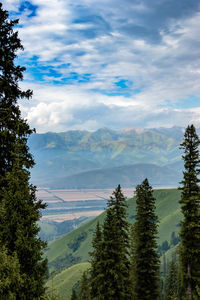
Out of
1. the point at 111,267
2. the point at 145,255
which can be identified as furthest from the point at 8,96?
the point at 145,255

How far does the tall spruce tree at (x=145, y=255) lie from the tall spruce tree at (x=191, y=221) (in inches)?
156

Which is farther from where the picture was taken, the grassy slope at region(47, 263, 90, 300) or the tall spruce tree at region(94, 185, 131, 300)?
the grassy slope at region(47, 263, 90, 300)

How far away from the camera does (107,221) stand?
23.6 meters

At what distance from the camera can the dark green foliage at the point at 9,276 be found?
8594mm

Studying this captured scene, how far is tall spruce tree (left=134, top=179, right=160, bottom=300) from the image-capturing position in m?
27.4

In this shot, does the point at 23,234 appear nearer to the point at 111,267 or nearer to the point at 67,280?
the point at 111,267

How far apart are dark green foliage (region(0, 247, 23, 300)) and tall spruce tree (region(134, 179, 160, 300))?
66.0 feet

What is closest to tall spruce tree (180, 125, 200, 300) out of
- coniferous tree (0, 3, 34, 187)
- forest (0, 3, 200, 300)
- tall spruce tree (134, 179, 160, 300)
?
forest (0, 3, 200, 300)

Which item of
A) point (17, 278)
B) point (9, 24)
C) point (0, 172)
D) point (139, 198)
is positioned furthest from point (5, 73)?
point (139, 198)

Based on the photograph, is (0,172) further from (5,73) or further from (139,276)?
(139,276)

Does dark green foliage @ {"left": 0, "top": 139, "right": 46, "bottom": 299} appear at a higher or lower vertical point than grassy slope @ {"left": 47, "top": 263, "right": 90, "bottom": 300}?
higher

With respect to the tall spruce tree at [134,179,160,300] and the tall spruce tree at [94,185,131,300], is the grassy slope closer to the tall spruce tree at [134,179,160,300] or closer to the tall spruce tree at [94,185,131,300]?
the tall spruce tree at [134,179,160,300]

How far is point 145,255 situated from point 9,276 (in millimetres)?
21556

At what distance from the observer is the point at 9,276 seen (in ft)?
28.9
